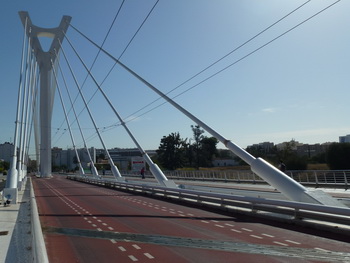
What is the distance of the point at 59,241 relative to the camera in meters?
9.60

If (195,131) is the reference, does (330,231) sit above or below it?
below

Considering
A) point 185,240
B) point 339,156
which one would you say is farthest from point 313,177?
point 185,240

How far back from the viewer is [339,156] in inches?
1592

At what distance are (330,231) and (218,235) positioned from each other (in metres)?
3.02

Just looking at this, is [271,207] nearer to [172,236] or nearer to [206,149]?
[172,236]

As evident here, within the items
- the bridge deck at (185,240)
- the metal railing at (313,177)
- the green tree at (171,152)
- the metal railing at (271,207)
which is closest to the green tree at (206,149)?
the green tree at (171,152)

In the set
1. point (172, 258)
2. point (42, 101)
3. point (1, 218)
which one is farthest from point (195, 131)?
point (172, 258)

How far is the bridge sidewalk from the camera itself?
26.2 feet

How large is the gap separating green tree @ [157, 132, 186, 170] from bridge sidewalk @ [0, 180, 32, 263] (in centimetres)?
7577

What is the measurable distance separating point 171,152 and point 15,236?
270 ft

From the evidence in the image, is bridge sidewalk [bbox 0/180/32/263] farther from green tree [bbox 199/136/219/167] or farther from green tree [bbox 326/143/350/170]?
green tree [bbox 199/136/219/167]

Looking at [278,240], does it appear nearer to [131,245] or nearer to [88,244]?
[131,245]

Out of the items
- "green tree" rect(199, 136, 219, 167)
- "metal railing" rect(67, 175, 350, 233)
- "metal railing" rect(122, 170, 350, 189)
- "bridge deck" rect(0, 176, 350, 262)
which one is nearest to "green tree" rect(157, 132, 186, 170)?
"green tree" rect(199, 136, 219, 167)

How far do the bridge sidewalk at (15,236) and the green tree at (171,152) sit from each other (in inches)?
2983
